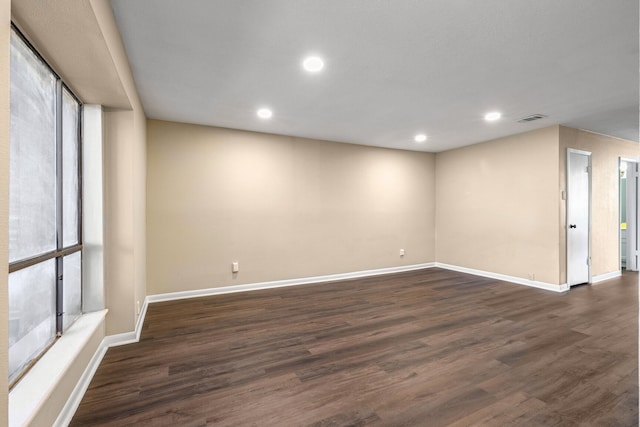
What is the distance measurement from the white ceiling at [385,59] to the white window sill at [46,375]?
7.02 ft

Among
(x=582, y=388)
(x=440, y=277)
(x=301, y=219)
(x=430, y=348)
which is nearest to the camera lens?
(x=582, y=388)

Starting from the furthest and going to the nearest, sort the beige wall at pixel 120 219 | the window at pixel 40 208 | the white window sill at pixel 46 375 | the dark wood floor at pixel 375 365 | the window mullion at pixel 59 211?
the beige wall at pixel 120 219 → the window mullion at pixel 59 211 → the dark wood floor at pixel 375 365 → the window at pixel 40 208 → the white window sill at pixel 46 375

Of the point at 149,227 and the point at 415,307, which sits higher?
the point at 149,227

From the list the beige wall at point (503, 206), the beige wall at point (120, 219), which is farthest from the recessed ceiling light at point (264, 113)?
the beige wall at point (503, 206)

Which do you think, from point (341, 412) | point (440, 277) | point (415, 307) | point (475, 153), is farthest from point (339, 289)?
point (475, 153)

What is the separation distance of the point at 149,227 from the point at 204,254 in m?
0.80

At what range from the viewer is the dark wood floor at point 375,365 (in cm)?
174

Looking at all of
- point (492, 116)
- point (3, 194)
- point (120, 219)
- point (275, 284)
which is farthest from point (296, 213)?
point (3, 194)

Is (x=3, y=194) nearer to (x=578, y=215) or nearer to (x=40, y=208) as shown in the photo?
(x=40, y=208)

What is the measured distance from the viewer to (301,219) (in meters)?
4.87

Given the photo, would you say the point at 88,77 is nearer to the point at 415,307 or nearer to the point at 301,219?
the point at 301,219

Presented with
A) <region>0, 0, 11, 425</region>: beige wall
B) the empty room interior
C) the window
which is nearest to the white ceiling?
the empty room interior

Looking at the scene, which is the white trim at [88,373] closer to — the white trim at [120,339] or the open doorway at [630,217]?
the white trim at [120,339]

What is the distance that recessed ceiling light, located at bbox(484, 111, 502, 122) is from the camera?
12.2 feet
